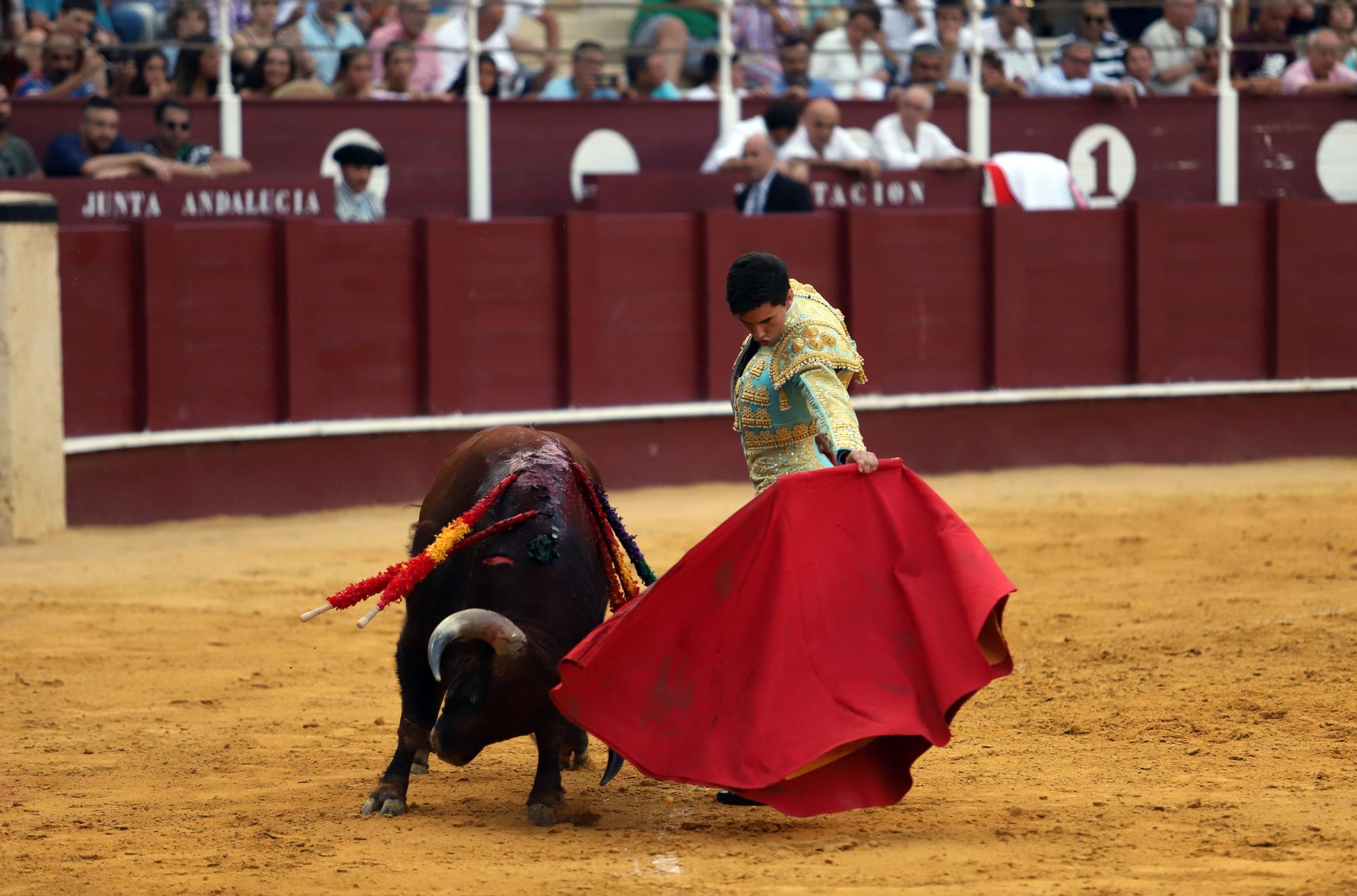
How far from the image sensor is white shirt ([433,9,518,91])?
10477 mm

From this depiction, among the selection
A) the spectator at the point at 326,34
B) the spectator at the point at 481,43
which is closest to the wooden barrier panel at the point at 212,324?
the spectator at the point at 326,34

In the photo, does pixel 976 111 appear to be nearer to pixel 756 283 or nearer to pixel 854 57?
pixel 854 57

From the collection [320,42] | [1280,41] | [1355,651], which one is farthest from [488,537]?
[1280,41]

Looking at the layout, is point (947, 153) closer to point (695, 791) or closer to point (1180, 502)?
point (1180, 502)

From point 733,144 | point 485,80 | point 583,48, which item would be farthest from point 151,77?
point 733,144

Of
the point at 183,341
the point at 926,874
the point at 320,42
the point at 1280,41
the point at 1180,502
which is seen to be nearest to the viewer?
the point at 926,874

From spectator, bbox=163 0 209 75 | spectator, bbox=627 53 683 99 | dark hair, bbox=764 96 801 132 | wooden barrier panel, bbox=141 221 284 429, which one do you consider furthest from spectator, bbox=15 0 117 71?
dark hair, bbox=764 96 801 132

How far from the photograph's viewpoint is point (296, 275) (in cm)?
888

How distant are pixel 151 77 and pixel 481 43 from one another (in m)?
1.94

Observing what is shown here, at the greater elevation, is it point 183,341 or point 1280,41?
point 1280,41

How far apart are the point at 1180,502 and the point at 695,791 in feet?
17.0

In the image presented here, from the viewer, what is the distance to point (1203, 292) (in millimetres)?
10891

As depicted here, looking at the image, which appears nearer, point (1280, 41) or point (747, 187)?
point (747, 187)

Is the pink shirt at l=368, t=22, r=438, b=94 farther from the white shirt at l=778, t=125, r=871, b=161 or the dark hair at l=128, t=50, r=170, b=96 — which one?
the white shirt at l=778, t=125, r=871, b=161
